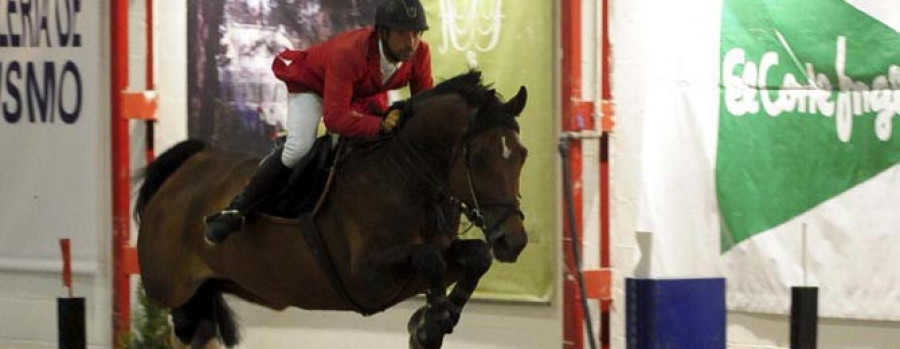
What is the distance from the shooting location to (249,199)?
668cm

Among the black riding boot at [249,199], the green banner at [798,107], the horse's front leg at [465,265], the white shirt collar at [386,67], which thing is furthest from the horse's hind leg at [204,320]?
the green banner at [798,107]

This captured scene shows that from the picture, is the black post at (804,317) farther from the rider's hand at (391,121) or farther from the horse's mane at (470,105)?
the rider's hand at (391,121)

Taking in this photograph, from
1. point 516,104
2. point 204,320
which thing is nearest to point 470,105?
point 516,104

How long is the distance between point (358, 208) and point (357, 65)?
63 cm

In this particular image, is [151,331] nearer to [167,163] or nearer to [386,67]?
[167,163]

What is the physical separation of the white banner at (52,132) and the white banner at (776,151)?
3861mm

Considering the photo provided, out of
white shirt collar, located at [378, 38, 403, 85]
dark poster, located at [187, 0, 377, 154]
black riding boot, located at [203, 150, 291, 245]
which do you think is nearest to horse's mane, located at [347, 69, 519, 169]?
white shirt collar, located at [378, 38, 403, 85]

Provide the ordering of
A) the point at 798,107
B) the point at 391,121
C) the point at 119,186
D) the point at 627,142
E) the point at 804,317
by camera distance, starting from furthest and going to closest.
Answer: the point at 119,186 < the point at 627,142 < the point at 798,107 < the point at 391,121 < the point at 804,317

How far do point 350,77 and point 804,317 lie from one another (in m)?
2.19

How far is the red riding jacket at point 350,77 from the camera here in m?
A: 6.25

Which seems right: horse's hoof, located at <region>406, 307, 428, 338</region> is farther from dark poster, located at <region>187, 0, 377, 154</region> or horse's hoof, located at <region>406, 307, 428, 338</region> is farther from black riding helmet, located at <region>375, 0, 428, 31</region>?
dark poster, located at <region>187, 0, 377, 154</region>

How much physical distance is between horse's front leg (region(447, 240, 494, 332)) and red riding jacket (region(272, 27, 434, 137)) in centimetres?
64

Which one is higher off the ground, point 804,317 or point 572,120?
point 572,120

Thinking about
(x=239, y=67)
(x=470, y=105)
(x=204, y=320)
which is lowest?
(x=204, y=320)
